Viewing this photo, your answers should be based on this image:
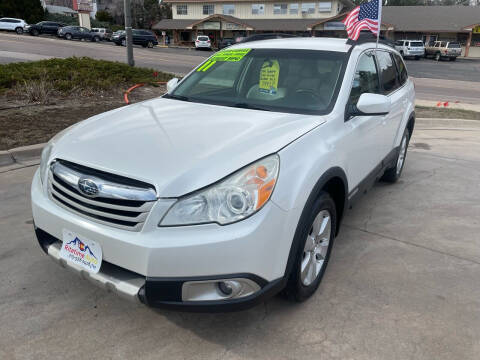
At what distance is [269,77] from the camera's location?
363 cm

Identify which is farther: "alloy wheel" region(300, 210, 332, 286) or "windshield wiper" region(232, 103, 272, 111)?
"windshield wiper" region(232, 103, 272, 111)

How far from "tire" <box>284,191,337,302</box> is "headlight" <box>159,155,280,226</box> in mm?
379

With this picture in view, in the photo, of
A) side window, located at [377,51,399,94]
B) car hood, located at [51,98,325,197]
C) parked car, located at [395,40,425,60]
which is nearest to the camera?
car hood, located at [51,98,325,197]

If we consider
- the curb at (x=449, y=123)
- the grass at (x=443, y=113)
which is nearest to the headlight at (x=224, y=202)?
the curb at (x=449, y=123)

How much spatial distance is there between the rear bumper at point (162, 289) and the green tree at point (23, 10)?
197 ft

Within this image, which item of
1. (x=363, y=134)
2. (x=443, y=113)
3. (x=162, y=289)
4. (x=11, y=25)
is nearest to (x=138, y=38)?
(x=11, y=25)

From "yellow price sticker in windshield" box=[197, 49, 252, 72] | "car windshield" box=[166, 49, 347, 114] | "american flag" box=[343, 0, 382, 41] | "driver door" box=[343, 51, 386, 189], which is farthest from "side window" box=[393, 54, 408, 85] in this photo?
"yellow price sticker in windshield" box=[197, 49, 252, 72]

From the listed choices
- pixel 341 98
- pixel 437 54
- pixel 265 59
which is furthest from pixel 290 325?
pixel 437 54

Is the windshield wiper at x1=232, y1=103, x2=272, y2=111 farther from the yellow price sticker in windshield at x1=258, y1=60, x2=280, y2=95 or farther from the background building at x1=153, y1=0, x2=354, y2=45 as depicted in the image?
the background building at x1=153, y1=0, x2=354, y2=45

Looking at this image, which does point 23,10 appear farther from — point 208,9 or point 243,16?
point 243,16

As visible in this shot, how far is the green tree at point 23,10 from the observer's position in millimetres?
51469

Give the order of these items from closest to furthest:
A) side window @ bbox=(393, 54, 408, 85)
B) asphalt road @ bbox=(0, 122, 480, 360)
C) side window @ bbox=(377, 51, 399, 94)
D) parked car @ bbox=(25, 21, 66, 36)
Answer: asphalt road @ bbox=(0, 122, 480, 360), side window @ bbox=(377, 51, 399, 94), side window @ bbox=(393, 54, 408, 85), parked car @ bbox=(25, 21, 66, 36)

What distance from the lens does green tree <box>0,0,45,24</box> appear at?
5147cm

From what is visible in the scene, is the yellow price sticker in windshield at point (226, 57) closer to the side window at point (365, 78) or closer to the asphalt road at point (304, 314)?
the side window at point (365, 78)
